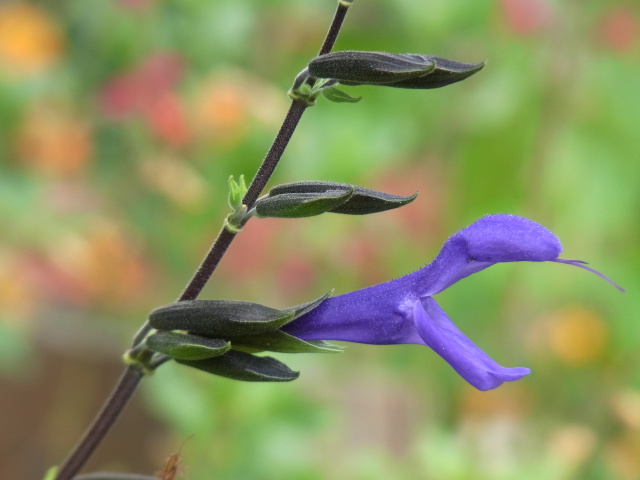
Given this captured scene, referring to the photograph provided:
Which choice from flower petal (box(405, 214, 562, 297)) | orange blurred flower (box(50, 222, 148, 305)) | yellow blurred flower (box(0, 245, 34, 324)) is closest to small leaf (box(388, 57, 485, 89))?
flower petal (box(405, 214, 562, 297))

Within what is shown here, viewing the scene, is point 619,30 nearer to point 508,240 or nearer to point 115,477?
point 508,240

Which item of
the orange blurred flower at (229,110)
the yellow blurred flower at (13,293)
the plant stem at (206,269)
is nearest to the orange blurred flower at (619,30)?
the orange blurred flower at (229,110)

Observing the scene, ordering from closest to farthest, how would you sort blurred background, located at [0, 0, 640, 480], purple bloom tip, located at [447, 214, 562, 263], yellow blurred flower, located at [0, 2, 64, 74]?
1. purple bloom tip, located at [447, 214, 562, 263]
2. yellow blurred flower, located at [0, 2, 64, 74]
3. blurred background, located at [0, 0, 640, 480]

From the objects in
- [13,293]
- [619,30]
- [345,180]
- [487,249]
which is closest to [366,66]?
[487,249]

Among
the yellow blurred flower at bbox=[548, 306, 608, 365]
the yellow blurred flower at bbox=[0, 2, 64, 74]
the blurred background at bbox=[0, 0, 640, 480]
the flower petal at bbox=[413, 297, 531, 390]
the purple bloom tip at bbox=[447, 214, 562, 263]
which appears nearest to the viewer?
the flower petal at bbox=[413, 297, 531, 390]

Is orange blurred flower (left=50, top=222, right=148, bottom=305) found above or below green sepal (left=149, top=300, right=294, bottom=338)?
below

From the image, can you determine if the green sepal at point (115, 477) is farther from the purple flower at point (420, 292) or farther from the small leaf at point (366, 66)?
the small leaf at point (366, 66)

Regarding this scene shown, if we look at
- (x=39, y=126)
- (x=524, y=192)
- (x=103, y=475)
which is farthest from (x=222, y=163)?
(x=103, y=475)

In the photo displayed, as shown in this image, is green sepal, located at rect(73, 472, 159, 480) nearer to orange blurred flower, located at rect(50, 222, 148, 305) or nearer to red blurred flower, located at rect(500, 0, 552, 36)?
orange blurred flower, located at rect(50, 222, 148, 305)
